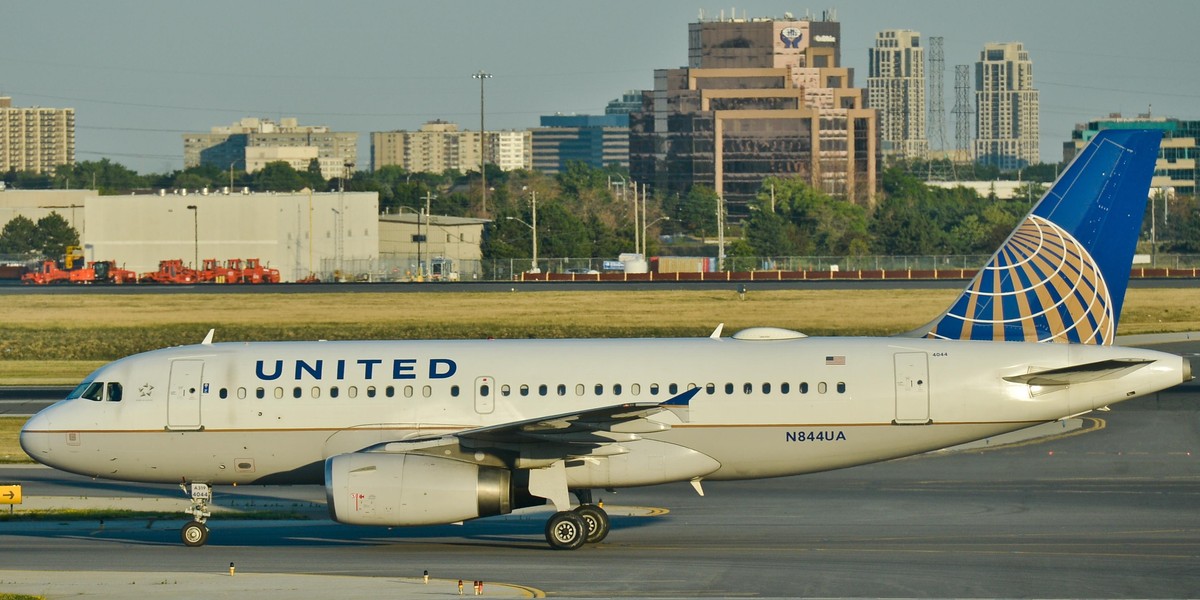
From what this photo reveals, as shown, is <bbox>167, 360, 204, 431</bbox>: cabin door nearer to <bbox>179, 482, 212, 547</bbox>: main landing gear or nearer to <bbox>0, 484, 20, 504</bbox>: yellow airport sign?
<bbox>179, 482, 212, 547</bbox>: main landing gear

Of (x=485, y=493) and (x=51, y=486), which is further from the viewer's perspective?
(x=51, y=486)

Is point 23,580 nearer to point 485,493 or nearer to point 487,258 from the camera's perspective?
point 485,493

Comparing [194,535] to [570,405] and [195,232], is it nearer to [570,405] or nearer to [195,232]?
[570,405]

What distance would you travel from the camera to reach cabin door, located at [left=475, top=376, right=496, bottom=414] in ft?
83.0

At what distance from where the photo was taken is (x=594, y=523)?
24.9 m

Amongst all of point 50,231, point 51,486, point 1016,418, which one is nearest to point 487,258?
point 50,231

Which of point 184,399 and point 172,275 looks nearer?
point 184,399

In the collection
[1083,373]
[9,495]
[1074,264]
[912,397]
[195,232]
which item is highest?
[195,232]

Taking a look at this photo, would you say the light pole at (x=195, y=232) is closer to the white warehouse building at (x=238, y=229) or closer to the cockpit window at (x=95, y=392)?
the white warehouse building at (x=238, y=229)

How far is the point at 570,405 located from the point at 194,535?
22.5 feet

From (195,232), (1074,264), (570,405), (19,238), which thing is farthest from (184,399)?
(19,238)

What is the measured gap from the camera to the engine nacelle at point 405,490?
2342 cm

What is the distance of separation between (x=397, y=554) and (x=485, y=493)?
212 cm

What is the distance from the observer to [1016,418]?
25.1 m
